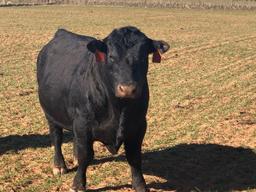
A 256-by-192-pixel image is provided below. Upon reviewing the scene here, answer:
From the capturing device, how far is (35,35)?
100 feet

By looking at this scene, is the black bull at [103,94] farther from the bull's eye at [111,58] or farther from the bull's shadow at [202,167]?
the bull's shadow at [202,167]

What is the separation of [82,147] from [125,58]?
1620mm

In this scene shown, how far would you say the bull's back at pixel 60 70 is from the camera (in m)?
7.54

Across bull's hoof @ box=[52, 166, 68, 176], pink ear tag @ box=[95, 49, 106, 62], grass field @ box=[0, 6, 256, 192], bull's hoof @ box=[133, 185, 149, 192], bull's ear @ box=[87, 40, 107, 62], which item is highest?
bull's ear @ box=[87, 40, 107, 62]

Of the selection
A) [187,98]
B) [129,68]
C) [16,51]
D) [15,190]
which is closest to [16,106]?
[187,98]

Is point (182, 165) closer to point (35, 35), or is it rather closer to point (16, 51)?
point (16, 51)

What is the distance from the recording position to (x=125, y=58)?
5984 millimetres

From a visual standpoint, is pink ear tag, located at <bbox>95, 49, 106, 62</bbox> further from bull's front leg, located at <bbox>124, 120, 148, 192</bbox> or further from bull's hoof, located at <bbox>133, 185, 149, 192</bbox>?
bull's hoof, located at <bbox>133, 185, 149, 192</bbox>

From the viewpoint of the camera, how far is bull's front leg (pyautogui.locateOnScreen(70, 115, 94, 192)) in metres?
6.84

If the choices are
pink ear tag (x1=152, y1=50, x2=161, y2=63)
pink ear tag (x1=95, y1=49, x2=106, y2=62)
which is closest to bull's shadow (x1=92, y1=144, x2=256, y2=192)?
pink ear tag (x1=152, y1=50, x2=161, y2=63)

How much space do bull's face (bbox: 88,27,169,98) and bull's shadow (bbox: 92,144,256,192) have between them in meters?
2.22

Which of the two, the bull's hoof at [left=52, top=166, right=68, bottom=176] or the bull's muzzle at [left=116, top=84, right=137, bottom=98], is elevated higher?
the bull's muzzle at [left=116, top=84, right=137, bottom=98]

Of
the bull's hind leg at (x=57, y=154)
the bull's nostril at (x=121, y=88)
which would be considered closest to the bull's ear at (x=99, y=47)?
the bull's nostril at (x=121, y=88)

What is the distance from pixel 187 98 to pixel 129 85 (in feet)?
26.9
